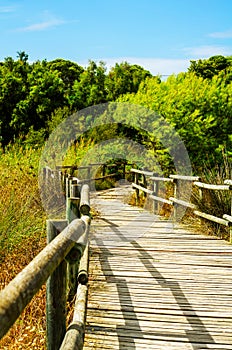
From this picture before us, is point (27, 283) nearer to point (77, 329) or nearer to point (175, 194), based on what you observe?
point (77, 329)

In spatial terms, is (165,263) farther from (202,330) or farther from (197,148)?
(197,148)

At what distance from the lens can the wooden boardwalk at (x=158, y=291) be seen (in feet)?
12.1

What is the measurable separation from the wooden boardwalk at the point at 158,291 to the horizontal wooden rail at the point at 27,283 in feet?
5.08

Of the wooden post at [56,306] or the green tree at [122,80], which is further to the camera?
the green tree at [122,80]

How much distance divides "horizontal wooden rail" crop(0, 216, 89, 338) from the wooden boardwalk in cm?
155

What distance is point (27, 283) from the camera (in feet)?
5.52

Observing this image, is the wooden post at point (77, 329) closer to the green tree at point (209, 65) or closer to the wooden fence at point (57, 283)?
the wooden fence at point (57, 283)

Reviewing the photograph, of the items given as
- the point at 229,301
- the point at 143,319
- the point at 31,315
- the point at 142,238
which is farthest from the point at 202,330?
the point at 142,238

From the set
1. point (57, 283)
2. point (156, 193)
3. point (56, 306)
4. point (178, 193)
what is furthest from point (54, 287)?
point (156, 193)

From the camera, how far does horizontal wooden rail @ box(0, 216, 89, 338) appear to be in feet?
4.71

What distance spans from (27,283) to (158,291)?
3222mm

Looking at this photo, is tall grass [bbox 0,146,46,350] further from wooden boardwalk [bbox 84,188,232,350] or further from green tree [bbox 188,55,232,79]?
green tree [bbox 188,55,232,79]

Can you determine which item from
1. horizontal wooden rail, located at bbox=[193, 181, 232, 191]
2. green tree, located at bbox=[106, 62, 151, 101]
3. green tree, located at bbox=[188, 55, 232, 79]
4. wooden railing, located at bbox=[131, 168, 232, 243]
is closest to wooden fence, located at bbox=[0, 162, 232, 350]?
horizontal wooden rail, located at bbox=[193, 181, 232, 191]

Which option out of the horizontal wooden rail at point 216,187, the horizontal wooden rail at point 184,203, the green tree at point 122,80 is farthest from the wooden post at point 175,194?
the green tree at point 122,80
